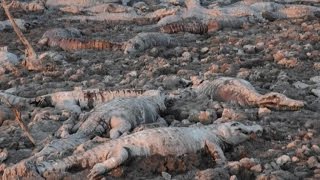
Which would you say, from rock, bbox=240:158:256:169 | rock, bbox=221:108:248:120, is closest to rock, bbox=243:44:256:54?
rock, bbox=221:108:248:120

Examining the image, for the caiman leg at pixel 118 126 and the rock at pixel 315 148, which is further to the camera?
the caiman leg at pixel 118 126

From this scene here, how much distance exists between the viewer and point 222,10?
14.6m

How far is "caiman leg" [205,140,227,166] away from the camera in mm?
4980

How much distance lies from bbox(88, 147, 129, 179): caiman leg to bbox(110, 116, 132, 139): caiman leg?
0.60 metres

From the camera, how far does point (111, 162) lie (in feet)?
15.4

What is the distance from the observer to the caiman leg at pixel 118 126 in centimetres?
550

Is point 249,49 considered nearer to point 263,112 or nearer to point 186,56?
point 186,56

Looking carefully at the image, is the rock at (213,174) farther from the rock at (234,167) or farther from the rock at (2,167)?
the rock at (2,167)

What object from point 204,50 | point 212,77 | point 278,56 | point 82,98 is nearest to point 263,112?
point 212,77

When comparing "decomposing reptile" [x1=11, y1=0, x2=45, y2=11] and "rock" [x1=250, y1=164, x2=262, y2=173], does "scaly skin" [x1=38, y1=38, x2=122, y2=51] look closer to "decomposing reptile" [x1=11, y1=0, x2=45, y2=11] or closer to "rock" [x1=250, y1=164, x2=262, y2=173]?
"decomposing reptile" [x1=11, y1=0, x2=45, y2=11]

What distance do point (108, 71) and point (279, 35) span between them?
3980 mm

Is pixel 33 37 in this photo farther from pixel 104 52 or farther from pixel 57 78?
pixel 57 78

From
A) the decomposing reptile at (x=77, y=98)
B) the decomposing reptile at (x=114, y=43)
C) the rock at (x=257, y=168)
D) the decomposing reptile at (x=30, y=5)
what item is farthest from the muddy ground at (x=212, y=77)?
the decomposing reptile at (x=30, y=5)

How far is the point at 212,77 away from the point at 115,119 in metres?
2.46
